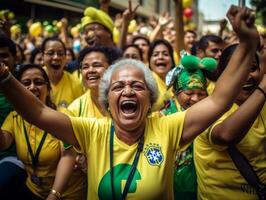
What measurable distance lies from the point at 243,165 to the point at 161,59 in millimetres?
2600

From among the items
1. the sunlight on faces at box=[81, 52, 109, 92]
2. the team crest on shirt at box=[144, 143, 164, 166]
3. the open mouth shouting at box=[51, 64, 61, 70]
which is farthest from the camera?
the open mouth shouting at box=[51, 64, 61, 70]

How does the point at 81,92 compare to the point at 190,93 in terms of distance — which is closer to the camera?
the point at 190,93

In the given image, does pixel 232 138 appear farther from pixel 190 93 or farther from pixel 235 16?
pixel 190 93

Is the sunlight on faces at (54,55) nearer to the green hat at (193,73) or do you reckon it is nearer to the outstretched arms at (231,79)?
the green hat at (193,73)

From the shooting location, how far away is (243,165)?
232 cm

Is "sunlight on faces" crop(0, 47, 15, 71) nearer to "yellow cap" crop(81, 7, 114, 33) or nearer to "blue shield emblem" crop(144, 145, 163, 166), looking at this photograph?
"yellow cap" crop(81, 7, 114, 33)

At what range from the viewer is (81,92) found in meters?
4.39

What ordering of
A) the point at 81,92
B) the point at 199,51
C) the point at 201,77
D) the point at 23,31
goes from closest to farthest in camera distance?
the point at 201,77 < the point at 81,92 < the point at 199,51 < the point at 23,31

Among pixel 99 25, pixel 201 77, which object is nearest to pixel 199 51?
pixel 99 25

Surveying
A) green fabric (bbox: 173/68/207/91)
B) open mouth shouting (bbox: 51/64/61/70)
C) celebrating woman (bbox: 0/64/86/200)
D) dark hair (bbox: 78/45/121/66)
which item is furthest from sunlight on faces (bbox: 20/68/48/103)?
green fabric (bbox: 173/68/207/91)

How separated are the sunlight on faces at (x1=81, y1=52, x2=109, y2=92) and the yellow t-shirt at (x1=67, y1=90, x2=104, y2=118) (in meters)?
0.23

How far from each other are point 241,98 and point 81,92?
2.31 m

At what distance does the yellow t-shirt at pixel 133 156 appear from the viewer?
2.20 m

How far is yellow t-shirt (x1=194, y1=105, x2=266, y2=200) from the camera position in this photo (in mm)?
2340
